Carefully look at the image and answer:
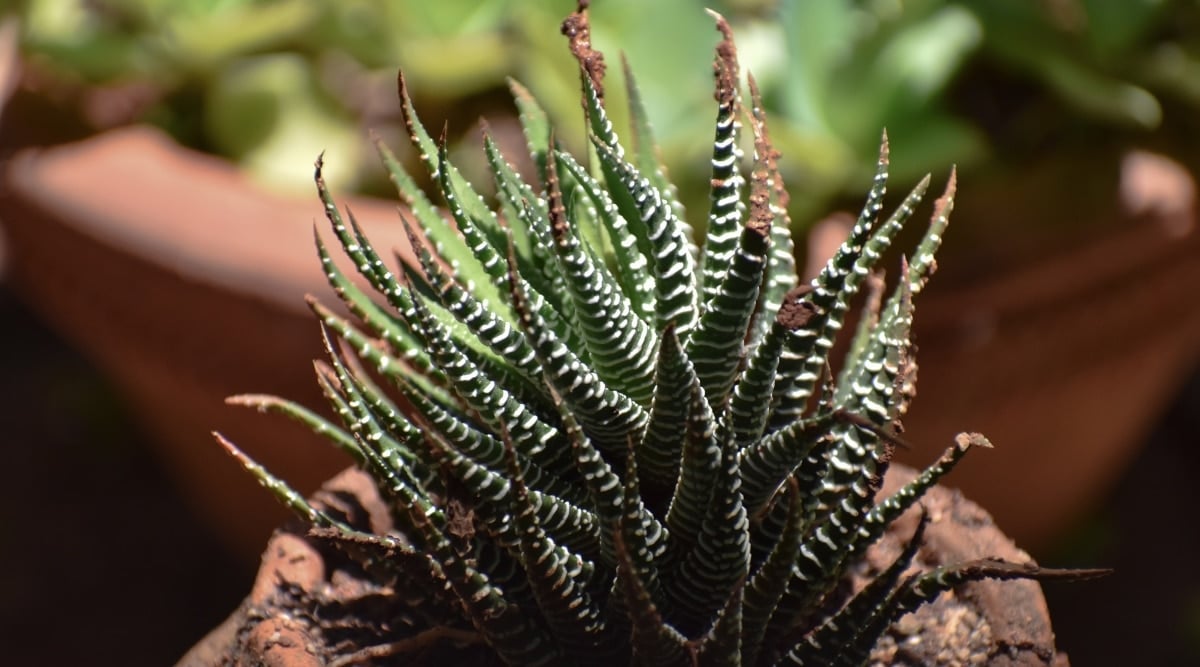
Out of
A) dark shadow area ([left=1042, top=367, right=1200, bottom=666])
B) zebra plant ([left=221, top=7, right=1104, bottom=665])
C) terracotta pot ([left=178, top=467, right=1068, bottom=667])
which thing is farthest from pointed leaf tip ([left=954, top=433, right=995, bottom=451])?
dark shadow area ([left=1042, top=367, right=1200, bottom=666])

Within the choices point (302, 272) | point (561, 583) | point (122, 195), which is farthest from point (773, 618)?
point (122, 195)

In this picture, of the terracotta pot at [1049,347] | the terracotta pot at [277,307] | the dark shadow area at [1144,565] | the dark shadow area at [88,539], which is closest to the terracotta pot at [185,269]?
the terracotta pot at [277,307]

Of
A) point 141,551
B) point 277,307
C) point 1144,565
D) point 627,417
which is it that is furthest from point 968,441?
point 141,551

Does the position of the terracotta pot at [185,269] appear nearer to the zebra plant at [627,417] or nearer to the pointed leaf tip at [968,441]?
the zebra plant at [627,417]

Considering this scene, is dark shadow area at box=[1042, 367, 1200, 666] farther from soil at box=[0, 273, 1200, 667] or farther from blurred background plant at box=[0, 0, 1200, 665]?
blurred background plant at box=[0, 0, 1200, 665]

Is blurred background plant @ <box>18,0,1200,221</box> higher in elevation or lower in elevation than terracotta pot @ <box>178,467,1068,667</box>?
higher

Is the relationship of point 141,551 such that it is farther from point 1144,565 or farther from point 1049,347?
point 1144,565
